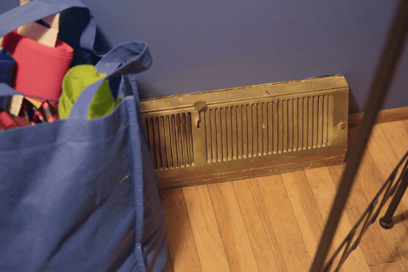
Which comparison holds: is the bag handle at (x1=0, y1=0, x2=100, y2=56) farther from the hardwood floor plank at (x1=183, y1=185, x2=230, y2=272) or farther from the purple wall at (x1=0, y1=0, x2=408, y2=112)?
the hardwood floor plank at (x1=183, y1=185, x2=230, y2=272)

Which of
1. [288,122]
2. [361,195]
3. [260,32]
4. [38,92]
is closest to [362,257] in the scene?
[361,195]

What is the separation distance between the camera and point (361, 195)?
5.16ft

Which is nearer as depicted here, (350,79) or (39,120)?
(39,120)

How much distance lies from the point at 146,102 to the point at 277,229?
2.01 ft

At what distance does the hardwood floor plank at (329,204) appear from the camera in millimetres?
1401

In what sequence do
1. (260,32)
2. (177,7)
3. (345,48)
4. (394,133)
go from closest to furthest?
1. (177,7)
2. (260,32)
3. (345,48)
4. (394,133)

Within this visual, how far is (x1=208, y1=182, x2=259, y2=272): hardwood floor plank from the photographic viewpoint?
142cm

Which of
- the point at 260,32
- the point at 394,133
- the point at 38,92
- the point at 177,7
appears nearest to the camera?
the point at 38,92

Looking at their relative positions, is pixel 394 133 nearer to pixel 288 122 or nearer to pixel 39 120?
pixel 288 122

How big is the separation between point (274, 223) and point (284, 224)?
34 millimetres

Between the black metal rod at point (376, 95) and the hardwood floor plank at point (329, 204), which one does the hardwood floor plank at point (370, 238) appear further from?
the black metal rod at point (376, 95)

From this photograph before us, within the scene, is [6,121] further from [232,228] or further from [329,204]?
[329,204]

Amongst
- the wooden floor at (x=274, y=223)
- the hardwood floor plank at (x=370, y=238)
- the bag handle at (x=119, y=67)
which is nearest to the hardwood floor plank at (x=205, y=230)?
the wooden floor at (x=274, y=223)

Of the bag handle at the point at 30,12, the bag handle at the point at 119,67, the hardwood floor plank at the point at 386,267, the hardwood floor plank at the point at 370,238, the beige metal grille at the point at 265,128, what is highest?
the bag handle at the point at 30,12
